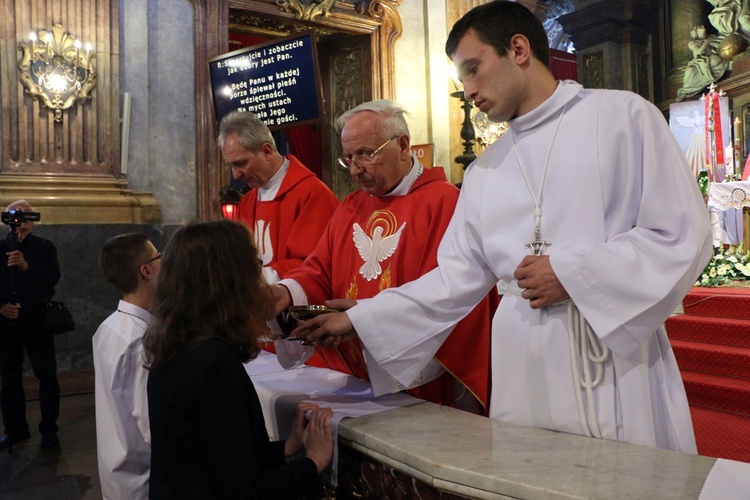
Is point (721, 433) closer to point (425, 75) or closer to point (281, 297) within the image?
point (281, 297)

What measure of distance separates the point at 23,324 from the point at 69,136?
217 centimetres

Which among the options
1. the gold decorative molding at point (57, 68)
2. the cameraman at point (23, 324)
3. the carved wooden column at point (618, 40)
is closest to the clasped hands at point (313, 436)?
the cameraman at point (23, 324)

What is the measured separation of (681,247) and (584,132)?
0.39m

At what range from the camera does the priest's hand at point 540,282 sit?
5.06ft

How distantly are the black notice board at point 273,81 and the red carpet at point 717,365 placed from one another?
354 centimetres

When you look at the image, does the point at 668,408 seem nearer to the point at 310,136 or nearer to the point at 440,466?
the point at 440,466

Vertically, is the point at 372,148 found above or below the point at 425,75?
below

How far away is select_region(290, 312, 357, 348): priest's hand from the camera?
6.24 feet

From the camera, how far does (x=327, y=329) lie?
1905mm

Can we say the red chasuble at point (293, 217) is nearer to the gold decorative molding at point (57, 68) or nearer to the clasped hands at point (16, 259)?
the clasped hands at point (16, 259)

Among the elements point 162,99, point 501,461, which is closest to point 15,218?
point 162,99

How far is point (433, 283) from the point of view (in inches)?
75.3

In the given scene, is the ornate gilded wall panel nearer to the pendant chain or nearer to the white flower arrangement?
the pendant chain

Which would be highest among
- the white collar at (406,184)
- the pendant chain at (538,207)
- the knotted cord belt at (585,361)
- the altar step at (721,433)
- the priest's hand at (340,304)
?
the white collar at (406,184)
